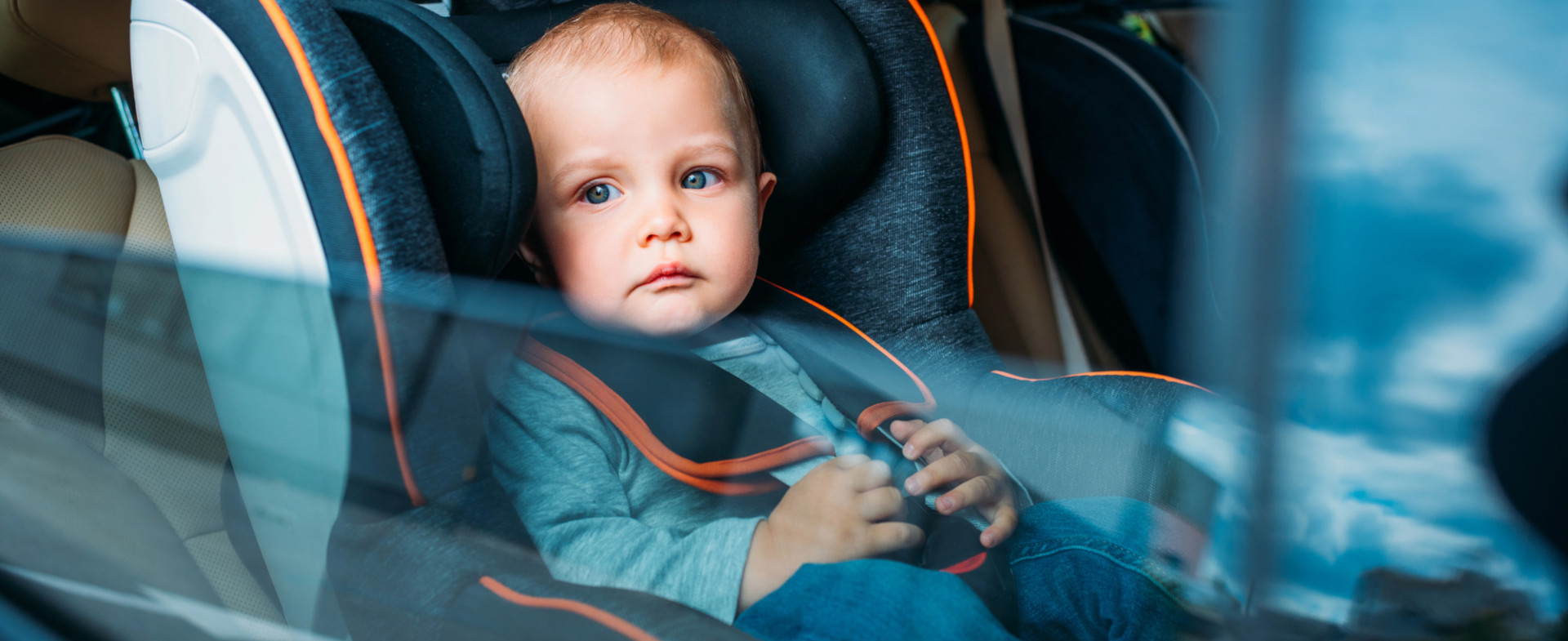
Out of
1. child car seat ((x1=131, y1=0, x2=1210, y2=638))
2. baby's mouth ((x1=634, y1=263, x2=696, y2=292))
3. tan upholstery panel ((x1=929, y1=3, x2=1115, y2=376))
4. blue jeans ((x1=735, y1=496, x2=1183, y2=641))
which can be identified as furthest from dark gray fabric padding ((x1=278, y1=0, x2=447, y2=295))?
tan upholstery panel ((x1=929, y1=3, x2=1115, y2=376))

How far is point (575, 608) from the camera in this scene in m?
0.54

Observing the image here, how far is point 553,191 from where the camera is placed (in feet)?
2.52

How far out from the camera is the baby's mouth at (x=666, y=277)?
0.76 metres

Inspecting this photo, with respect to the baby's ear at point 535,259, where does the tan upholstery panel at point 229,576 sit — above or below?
below

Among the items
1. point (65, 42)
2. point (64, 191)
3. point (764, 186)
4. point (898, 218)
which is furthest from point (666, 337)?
point (65, 42)

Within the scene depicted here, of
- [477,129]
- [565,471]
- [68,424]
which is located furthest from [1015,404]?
[68,424]

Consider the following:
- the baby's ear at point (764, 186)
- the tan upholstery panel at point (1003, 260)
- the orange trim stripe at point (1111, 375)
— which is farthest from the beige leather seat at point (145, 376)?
the tan upholstery panel at point (1003, 260)

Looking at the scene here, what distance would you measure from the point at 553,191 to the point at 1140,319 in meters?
1.02

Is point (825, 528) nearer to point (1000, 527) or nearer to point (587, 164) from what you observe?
point (1000, 527)

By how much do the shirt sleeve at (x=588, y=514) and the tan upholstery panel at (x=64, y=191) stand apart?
0.37 metres

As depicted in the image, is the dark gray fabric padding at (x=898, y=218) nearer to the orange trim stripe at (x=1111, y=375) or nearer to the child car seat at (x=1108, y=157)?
the orange trim stripe at (x=1111, y=375)

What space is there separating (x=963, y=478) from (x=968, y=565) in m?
0.09

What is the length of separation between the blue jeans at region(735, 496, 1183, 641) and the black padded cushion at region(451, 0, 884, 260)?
17.1 inches

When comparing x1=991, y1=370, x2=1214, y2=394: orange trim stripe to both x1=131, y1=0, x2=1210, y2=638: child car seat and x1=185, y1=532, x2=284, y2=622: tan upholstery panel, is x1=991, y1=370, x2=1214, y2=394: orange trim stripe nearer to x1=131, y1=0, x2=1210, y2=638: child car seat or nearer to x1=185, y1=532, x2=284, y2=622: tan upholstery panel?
x1=131, y1=0, x2=1210, y2=638: child car seat
